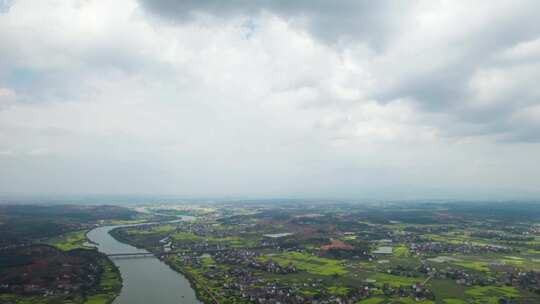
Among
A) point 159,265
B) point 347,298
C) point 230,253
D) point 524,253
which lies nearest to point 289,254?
point 230,253

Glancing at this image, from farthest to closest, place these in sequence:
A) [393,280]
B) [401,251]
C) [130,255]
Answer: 1. [401,251]
2. [130,255]
3. [393,280]

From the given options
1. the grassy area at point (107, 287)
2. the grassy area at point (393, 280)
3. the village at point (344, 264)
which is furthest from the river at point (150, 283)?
the grassy area at point (393, 280)

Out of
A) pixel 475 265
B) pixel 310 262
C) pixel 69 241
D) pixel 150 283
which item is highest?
pixel 475 265

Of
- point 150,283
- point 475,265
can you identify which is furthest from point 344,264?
point 150,283

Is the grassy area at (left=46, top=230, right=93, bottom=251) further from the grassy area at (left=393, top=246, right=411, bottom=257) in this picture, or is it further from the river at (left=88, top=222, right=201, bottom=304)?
the grassy area at (left=393, top=246, right=411, bottom=257)

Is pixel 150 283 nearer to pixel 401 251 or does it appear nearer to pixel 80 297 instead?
pixel 80 297

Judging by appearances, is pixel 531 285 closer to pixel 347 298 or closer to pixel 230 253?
pixel 347 298

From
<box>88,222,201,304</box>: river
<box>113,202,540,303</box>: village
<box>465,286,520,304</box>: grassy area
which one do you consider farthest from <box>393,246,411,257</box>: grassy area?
<box>88,222,201,304</box>: river
